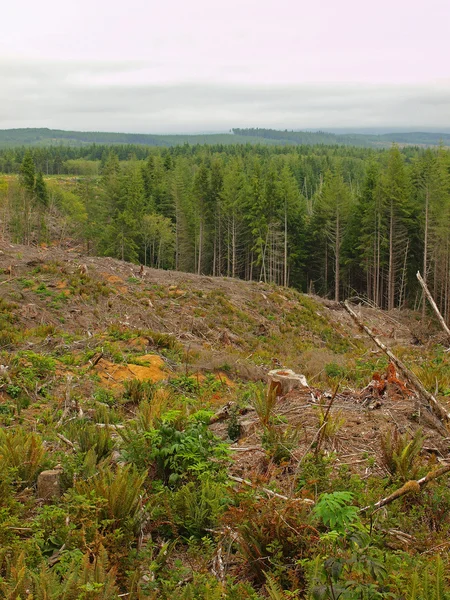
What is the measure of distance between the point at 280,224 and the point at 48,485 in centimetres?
4284

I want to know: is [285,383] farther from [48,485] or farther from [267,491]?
[48,485]

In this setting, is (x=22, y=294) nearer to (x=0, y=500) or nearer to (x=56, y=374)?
(x=56, y=374)

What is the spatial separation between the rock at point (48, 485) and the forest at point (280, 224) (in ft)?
112

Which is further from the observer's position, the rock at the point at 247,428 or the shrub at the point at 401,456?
the rock at the point at 247,428

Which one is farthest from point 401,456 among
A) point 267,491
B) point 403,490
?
point 267,491

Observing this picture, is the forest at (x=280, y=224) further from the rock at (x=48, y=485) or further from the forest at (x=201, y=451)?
the rock at (x=48, y=485)

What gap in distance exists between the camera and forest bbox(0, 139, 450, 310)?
3934 cm

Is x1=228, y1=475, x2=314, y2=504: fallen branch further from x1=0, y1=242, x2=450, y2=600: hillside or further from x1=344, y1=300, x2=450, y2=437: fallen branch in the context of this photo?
x1=344, y1=300, x2=450, y2=437: fallen branch

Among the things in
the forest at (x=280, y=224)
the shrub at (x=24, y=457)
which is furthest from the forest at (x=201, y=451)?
the forest at (x=280, y=224)

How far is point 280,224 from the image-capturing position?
46.0 meters

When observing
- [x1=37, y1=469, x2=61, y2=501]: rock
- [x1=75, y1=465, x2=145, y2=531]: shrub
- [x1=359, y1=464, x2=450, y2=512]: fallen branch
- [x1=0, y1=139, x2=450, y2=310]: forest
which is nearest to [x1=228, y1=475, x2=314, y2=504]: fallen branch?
[x1=359, y1=464, x2=450, y2=512]: fallen branch

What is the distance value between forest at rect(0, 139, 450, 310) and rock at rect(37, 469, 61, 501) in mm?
33989

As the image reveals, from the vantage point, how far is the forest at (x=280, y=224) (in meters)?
39.3

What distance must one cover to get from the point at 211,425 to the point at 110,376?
4.01 meters
